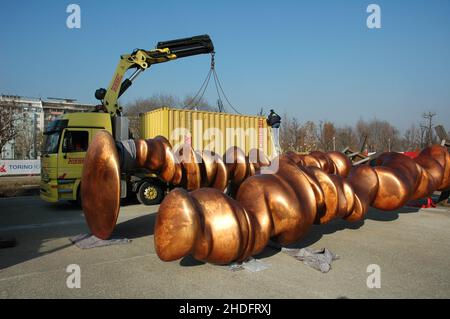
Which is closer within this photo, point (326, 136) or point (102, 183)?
point (102, 183)

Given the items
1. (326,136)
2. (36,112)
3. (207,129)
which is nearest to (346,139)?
(326,136)

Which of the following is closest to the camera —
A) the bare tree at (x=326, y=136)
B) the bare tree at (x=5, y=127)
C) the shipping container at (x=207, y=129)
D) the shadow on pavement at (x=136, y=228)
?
the shadow on pavement at (x=136, y=228)

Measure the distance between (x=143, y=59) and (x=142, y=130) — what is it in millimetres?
3216

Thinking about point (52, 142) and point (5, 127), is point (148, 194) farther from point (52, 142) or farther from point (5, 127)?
point (5, 127)

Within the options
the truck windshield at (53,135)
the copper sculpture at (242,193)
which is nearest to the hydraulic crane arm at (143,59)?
the truck windshield at (53,135)

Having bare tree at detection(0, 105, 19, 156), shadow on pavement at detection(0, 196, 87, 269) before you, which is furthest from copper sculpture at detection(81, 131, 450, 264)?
bare tree at detection(0, 105, 19, 156)

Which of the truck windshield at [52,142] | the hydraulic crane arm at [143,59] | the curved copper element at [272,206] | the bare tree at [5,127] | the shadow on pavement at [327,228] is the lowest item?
Result: the shadow on pavement at [327,228]

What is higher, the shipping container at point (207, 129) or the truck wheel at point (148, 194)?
the shipping container at point (207, 129)

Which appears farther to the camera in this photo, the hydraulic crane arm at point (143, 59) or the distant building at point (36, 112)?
the distant building at point (36, 112)

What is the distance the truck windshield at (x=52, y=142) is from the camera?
11055 mm

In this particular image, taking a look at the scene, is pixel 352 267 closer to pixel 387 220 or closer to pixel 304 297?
pixel 304 297

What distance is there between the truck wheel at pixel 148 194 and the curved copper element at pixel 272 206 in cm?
722

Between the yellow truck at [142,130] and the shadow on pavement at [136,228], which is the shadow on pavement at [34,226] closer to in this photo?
the yellow truck at [142,130]

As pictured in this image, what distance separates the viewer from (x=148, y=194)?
12047 millimetres
